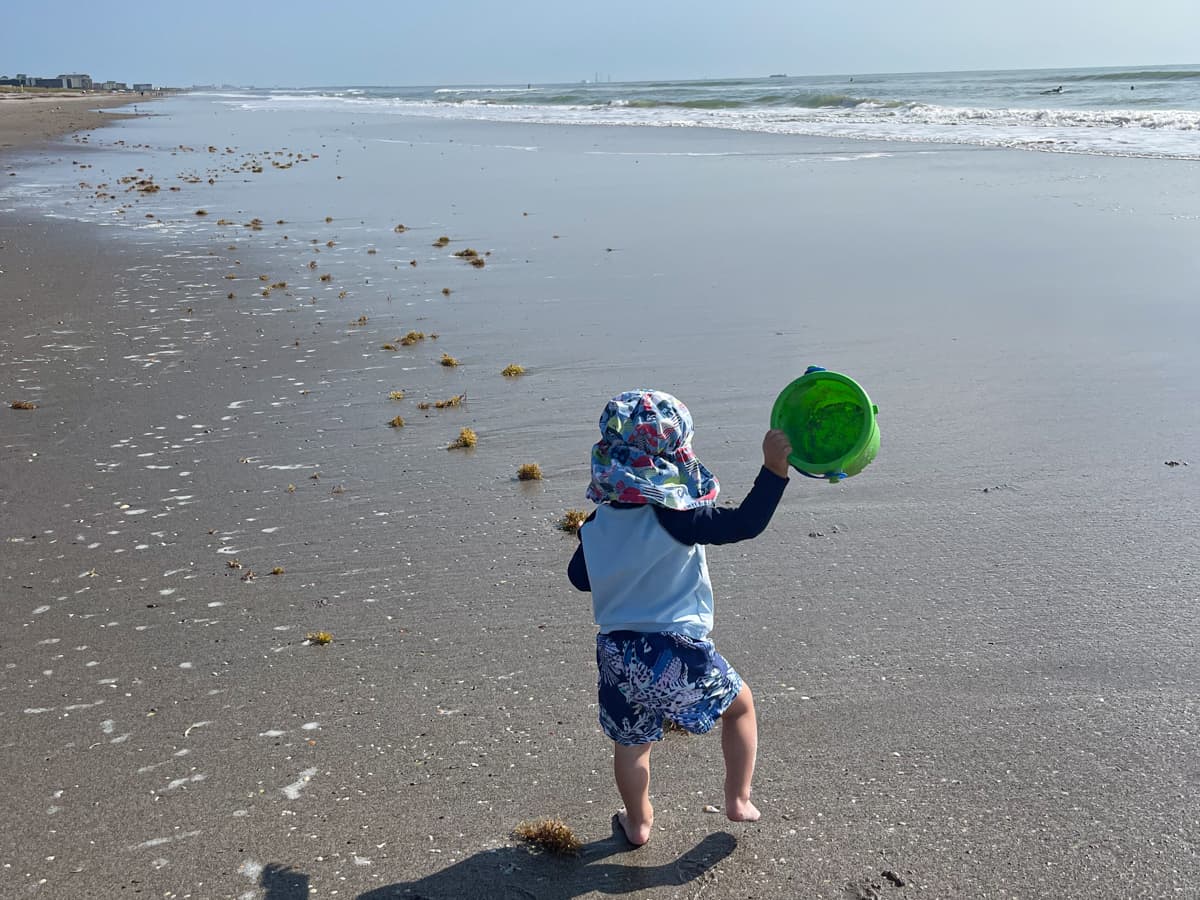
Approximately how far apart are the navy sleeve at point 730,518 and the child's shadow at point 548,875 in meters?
0.95

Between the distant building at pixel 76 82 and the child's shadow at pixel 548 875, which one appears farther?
the distant building at pixel 76 82

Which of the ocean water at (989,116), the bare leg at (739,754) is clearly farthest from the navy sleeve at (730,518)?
the ocean water at (989,116)

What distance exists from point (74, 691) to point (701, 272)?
28.8 feet

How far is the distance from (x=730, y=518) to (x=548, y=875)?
3.81ft

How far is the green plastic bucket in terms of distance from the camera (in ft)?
10.2

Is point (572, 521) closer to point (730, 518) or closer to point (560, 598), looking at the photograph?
point (560, 598)

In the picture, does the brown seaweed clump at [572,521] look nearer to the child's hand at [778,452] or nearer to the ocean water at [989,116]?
the child's hand at [778,452]

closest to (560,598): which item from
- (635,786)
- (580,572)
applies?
(580,572)

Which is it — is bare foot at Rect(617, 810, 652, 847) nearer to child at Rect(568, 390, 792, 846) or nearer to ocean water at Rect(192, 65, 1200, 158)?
child at Rect(568, 390, 792, 846)

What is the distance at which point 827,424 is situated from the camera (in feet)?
10.7

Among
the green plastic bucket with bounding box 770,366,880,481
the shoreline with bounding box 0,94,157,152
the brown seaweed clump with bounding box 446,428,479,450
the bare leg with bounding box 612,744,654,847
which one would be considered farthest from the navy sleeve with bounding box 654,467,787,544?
the shoreline with bounding box 0,94,157,152

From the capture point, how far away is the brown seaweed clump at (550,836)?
3180mm

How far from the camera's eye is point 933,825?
10.6ft

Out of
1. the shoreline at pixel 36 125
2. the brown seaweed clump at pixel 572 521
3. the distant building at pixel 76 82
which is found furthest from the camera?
the distant building at pixel 76 82
